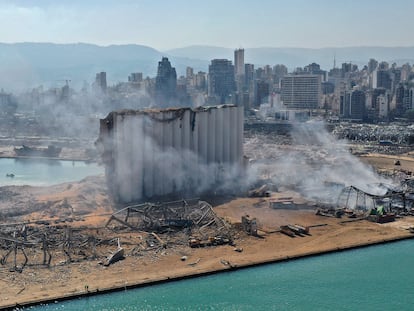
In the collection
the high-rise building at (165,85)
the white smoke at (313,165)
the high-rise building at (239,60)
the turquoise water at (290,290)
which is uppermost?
the high-rise building at (239,60)

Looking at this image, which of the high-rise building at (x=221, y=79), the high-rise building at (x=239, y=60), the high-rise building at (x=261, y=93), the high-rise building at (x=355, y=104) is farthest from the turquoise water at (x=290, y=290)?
the high-rise building at (x=239, y=60)

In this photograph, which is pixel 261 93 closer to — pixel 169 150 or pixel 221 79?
pixel 221 79

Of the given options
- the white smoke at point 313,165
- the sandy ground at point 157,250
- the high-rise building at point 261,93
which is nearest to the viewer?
the sandy ground at point 157,250

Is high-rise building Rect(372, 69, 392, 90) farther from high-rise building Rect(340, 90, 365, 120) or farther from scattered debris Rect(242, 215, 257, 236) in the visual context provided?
scattered debris Rect(242, 215, 257, 236)

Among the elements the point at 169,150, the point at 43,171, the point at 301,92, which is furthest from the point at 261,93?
the point at 169,150

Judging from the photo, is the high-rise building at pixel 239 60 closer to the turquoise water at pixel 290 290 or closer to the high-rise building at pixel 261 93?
the high-rise building at pixel 261 93

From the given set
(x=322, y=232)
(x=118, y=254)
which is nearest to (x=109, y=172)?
(x=118, y=254)
